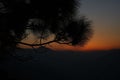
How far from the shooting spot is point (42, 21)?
479 centimetres

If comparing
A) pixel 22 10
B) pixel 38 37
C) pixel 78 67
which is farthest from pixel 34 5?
pixel 78 67

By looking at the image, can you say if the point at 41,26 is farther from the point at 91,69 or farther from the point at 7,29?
the point at 91,69

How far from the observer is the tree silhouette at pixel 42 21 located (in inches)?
167

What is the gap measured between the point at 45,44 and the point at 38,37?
9.9 inches

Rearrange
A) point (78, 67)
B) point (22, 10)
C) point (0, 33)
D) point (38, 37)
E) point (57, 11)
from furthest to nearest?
point (78, 67)
point (38, 37)
point (57, 11)
point (22, 10)
point (0, 33)

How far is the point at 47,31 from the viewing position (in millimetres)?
4938

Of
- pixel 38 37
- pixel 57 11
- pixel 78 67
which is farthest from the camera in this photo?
pixel 78 67

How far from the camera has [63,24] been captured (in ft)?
16.3

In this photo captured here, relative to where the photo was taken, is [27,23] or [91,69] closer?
[27,23]

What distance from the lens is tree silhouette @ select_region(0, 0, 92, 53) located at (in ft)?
14.0

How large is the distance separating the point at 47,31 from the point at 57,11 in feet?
1.27

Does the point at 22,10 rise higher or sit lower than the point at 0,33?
higher

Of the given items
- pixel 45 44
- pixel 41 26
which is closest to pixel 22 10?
pixel 41 26

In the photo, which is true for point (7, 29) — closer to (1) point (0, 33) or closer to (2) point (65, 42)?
(1) point (0, 33)
